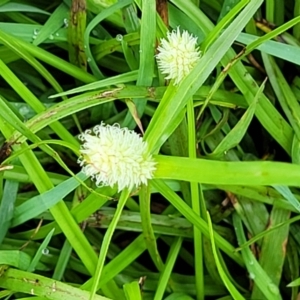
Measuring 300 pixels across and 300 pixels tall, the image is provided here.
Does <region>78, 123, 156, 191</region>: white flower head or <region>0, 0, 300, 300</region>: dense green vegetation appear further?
<region>0, 0, 300, 300</region>: dense green vegetation

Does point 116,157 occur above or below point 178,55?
below

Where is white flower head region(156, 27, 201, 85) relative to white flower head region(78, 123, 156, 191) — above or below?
above

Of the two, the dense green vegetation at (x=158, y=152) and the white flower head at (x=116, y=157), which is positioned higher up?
the dense green vegetation at (x=158, y=152)

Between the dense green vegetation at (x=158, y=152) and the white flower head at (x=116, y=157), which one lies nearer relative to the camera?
the white flower head at (x=116, y=157)

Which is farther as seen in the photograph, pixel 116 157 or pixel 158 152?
pixel 158 152
